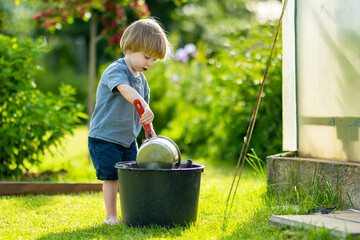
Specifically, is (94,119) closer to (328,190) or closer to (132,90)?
(132,90)

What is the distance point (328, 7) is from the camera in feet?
11.4

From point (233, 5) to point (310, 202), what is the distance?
22373 mm

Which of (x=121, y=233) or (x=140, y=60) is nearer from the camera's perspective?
(x=121, y=233)

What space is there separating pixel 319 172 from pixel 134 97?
1.44m

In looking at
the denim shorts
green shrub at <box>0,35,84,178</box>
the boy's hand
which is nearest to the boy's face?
the boy's hand

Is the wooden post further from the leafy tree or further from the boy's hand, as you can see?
Answer: the boy's hand

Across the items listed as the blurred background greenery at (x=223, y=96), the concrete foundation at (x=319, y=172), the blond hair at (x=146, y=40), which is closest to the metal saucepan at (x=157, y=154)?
the blond hair at (x=146, y=40)

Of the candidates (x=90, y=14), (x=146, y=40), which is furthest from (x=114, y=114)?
(x=90, y=14)

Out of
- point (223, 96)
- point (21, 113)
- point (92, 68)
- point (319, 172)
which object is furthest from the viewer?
point (92, 68)

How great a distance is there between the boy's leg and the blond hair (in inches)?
35.8

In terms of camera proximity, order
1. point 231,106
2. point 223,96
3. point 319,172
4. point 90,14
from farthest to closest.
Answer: point 223,96 → point 231,106 → point 90,14 → point 319,172

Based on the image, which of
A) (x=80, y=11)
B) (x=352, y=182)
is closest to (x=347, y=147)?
(x=352, y=182)

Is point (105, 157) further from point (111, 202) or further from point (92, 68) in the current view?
point (92, 68)

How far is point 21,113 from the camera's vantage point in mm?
4777
